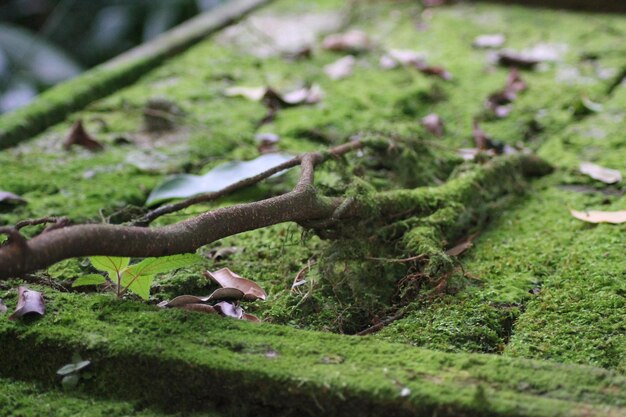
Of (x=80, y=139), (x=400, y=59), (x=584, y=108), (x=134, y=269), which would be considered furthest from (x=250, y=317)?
(x=400, y=59)

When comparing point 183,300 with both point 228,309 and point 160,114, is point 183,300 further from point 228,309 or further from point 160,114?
point 160,114

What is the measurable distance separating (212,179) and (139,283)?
0.50 meters

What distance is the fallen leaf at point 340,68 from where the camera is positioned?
2.59 meters

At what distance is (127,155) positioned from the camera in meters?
1.99

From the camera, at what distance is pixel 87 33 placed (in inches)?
139

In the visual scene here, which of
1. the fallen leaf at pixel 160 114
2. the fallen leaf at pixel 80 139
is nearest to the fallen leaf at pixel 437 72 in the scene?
the fallen leaf at pixel 160 114

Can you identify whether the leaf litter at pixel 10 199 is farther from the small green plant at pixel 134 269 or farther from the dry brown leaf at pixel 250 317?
the dry brown leaf at pixel 250 317

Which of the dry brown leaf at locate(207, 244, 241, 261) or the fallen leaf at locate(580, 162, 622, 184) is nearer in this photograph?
the dry brown leaf at locate(207, 244, 241, 261)

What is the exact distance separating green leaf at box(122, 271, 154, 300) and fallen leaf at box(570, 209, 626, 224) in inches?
37.8

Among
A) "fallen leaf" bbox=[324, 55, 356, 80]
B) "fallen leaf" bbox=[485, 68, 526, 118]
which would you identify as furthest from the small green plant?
"fallen leaf" bbox=[324, 55, 356, 80]

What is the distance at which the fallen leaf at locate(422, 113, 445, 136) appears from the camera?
6.97 feet

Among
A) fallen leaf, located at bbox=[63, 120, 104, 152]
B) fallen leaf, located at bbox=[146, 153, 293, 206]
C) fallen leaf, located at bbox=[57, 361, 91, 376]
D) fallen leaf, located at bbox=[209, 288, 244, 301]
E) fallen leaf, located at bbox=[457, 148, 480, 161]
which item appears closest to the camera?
fallen leaf, located at bbox=[57, 361, 91, 376]

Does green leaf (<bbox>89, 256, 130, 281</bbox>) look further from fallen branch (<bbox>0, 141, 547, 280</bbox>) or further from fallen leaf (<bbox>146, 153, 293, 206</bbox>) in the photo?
fallen leaf (<bbox>146, 153, 293, 206</bbox>)

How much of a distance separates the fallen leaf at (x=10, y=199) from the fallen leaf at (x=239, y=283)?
0.59m
